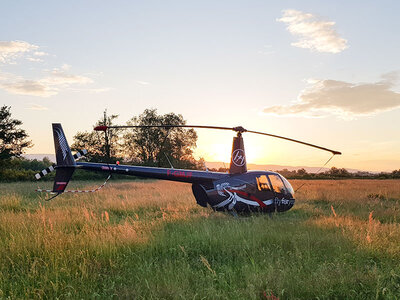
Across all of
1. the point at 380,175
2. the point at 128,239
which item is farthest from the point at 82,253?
the point at 380,175

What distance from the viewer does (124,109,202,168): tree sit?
52.1 meters

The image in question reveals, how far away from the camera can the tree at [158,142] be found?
171 ft

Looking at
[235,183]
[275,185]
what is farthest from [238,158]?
[275,185]

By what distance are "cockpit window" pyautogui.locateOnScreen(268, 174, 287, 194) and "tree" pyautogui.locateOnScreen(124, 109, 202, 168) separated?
129 ft

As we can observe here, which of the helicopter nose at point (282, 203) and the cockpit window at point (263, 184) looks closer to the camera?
the cockpit window at point (263, 184)

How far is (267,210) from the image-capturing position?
10.1 m

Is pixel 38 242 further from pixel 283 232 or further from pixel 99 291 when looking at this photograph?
pixel 283 232

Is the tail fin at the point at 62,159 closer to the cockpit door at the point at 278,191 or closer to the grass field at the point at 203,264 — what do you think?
the grass field at the point at 203,264

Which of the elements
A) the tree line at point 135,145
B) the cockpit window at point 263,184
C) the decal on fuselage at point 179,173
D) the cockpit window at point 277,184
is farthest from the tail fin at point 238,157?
the tree line at point 135,145

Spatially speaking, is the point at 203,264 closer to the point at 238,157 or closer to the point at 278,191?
the point at 238,157

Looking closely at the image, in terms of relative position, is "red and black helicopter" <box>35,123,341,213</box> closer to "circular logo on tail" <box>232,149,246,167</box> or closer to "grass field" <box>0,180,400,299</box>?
"circular logo on tail" <box>232,149,246,167</box>

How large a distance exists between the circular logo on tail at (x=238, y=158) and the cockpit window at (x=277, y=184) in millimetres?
1095

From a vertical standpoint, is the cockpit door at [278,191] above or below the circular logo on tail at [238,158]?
below

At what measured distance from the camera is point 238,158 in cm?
1014
